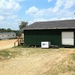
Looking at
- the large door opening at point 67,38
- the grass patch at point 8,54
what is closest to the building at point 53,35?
the large door opening at point 67,38

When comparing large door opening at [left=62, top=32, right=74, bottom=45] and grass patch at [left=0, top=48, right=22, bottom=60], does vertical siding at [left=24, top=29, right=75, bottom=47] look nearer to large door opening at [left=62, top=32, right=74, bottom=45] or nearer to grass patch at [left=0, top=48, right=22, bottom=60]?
large door opening at [left=62, top=32, right=74, bottom=45]

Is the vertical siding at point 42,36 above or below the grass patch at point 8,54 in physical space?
above

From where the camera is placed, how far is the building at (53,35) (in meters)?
23.2

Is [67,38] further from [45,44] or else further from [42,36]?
[42,36]

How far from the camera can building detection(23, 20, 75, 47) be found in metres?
23.2

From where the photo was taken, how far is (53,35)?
24.3 meters

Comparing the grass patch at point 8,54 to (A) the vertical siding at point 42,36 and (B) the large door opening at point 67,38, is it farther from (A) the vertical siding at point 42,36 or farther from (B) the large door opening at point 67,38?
(B) the large door opening at point 67,38

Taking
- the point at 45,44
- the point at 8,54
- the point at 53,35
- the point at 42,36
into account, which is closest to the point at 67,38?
the point at 53,35

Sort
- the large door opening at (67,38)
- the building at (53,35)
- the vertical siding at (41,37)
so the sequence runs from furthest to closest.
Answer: the vertical siding at (41,37)
the building at (53,35)
the large door opening at (67,38)

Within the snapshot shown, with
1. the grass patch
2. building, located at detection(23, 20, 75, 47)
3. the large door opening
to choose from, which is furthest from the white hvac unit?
the grass patch

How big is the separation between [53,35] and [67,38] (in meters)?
1.82

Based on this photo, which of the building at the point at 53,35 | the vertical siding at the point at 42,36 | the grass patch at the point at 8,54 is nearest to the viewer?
the grass patch at the point at 8,54

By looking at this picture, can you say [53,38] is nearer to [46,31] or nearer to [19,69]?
[46,31]

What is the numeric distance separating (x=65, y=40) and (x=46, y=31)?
2.69 meters
